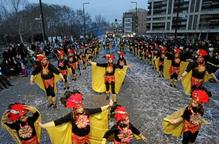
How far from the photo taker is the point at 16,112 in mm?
4754

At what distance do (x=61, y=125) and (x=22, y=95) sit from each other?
7439 millimetres

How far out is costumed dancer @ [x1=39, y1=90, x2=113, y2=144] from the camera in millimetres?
4676

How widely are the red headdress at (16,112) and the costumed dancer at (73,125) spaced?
456 millimetres

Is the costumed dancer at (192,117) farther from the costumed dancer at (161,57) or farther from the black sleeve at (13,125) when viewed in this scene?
the costumed dancer at (161,57)

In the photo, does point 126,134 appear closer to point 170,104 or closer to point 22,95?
point 170,104

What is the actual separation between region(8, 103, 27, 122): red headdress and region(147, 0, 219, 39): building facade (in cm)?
4981

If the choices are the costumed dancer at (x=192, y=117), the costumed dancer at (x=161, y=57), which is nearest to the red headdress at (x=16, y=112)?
the costumed dancer at (x=192, y=117)

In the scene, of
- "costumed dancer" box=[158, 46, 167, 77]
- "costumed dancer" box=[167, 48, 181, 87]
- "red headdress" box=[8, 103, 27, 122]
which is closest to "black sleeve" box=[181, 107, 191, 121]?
"red headdress" box=[8, 103, 27, 122]

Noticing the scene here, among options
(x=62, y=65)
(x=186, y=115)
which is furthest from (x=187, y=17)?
(x=186, y=115)

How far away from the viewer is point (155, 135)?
22.5 feet

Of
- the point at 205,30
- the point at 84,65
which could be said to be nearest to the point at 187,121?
the point at 84,65

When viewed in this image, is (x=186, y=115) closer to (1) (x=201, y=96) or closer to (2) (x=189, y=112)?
(2) (x=189, y=112)

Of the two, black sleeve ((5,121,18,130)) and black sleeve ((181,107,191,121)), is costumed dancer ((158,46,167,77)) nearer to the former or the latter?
black sleeve ((181,107,191,121))

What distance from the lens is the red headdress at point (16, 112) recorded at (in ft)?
15.6
